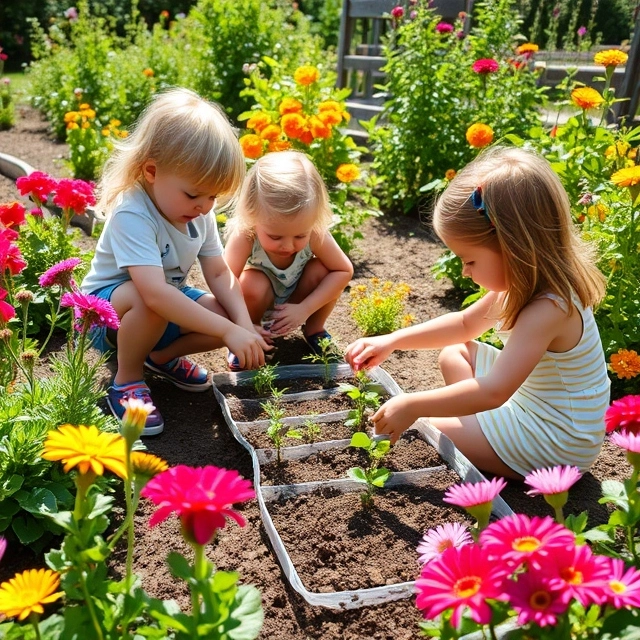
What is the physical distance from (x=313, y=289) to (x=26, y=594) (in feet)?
7.20

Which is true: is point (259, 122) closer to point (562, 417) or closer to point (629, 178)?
point (629, 178)

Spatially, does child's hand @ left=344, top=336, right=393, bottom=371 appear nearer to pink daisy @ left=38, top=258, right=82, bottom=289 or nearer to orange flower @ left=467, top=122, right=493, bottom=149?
pink daisy @ left=38, top=258, right=82, bottom=289

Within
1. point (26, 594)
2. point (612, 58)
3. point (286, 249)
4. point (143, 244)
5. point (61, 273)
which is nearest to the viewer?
point (26, 594)

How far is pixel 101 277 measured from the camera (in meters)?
2.77

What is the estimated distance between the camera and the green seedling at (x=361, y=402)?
2.30 m

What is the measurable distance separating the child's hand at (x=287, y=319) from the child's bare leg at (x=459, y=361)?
2.13ft

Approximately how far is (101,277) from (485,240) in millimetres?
1469

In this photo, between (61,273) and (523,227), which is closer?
(61,273)

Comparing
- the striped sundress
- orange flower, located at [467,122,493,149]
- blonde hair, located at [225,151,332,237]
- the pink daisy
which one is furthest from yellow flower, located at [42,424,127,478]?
orange flower, located at [467,122,493,149]

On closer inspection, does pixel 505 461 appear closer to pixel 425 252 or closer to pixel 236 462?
pixel 236 462

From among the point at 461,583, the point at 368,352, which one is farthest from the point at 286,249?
the point at 461,583

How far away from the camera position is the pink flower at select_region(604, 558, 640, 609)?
1000 mm

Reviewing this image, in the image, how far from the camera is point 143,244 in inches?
103

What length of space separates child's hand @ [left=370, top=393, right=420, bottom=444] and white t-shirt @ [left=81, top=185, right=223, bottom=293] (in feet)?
3.38
